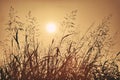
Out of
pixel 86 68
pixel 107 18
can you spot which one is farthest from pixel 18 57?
pixel 107 18

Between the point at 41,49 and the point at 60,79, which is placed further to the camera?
the point at 41,49

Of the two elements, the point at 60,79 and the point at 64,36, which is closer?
the point at 60,79

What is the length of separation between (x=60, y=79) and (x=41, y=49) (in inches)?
13.0

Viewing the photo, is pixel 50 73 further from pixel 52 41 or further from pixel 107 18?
pixel 107 18

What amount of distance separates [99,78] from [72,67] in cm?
31

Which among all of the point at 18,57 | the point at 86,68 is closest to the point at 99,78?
the point at 86,68

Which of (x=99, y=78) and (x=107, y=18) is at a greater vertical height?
(x=107, y=18)

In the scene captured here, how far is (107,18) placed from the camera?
10.2ft

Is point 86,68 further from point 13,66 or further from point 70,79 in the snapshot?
point 13,66

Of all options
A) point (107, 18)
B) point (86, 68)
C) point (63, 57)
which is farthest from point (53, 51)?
point (107, 18)

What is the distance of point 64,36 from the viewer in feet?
10.2

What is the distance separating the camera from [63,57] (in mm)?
2996

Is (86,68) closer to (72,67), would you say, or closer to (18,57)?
(72,67)

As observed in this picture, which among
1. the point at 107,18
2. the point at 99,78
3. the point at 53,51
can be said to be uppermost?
the point at 107,18
